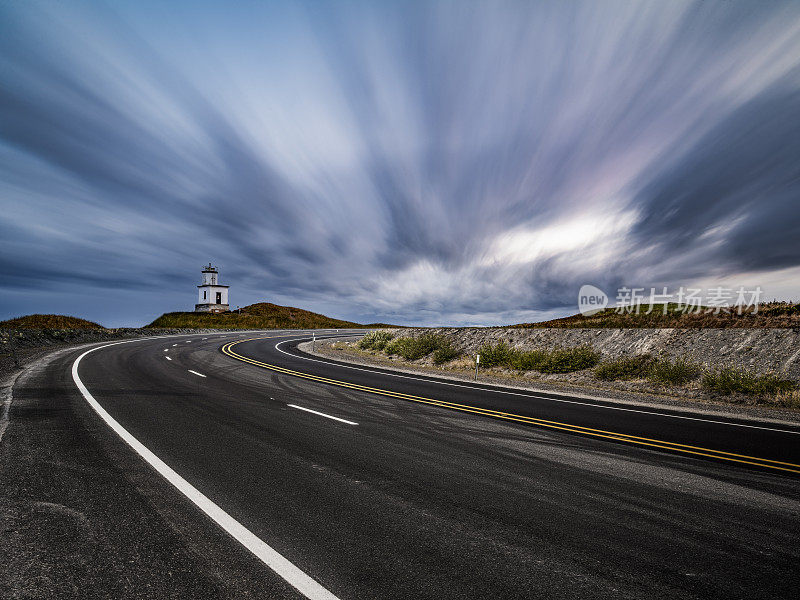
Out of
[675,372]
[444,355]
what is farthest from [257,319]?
[675,372]

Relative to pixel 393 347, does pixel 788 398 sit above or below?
below

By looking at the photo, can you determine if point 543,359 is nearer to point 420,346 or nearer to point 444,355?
point 444,355

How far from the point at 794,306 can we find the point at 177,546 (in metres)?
25.6

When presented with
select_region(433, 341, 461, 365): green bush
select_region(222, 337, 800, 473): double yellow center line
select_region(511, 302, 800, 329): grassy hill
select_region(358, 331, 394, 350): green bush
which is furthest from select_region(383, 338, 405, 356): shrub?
select_region(222, 337, 800, 473): double yellow center line

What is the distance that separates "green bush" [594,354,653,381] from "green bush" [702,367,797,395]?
222cm

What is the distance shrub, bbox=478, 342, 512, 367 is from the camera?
20.5 meters

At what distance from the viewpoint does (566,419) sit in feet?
28.3

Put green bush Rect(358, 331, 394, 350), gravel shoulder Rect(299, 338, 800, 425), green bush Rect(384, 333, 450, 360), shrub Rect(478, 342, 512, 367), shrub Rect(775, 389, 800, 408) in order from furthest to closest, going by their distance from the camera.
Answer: green bush Rect(358, 331, 394, 350), green bush Rect(384, 333, 450, 360), shrub Rect(478, 342, 512, 367), shrub Rect(775, 389, 800, 408), gravel shoulder Rect(299, 338, 800, 425)

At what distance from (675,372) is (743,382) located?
2.06 meters

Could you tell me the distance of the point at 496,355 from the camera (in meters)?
20.8

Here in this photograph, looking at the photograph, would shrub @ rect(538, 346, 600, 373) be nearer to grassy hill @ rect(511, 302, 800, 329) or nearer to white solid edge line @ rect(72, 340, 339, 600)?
grassy hill @ rect(511, 302, 800, 329)

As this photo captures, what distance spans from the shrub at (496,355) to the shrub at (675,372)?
6848 mm

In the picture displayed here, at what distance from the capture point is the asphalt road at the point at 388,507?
109 inches

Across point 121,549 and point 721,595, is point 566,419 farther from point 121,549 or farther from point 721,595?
point 121,549
